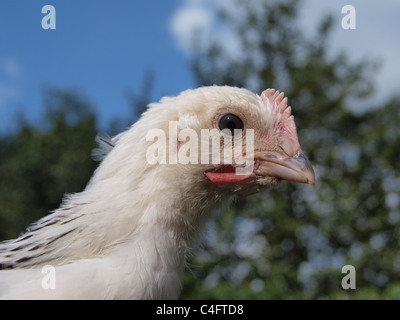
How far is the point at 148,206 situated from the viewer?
2350mm

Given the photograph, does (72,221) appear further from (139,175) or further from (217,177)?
(217,177)

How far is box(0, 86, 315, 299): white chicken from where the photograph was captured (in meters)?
2.20

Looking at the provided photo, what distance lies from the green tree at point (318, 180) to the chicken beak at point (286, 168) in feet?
28.5

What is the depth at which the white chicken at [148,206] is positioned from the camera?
2.20m

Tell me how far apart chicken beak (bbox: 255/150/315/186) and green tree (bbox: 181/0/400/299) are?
8680 millimetres

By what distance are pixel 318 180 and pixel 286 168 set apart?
10589mm
